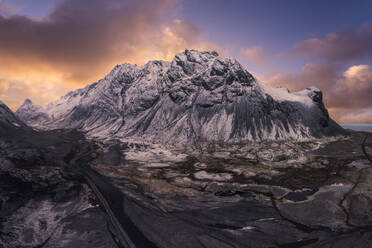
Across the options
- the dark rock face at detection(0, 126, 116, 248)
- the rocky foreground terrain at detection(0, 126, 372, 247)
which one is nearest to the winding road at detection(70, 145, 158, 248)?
the rocky foreground terrain at detection(0, 126, 372, 247)

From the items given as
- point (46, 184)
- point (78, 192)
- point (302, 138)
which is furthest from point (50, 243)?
point (302, 138)

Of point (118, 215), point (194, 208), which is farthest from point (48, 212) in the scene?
point (194, 208)

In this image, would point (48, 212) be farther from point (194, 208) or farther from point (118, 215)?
point (194, 208)

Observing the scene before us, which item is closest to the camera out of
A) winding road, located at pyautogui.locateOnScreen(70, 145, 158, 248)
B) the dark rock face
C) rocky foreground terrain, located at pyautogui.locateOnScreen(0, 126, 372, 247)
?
winding road, located at pyautogui.locateOnScreen(70, 145, 158, 248)

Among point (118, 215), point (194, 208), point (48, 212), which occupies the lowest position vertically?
point (194, 208)

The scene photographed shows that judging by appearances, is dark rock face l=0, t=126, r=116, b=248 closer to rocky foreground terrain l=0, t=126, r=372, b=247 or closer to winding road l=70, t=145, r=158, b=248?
rocky foreground terrain l=0, t=126, r=372, b=247

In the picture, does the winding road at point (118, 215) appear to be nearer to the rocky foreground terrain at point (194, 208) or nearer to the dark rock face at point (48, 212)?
the rocky foreground terrain at point (194, 208)

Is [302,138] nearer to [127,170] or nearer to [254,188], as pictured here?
[254,188]

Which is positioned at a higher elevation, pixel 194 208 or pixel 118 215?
pixel 118 215

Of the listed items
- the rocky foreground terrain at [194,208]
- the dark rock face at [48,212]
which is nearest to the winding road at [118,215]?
the rocky foreground terrain at [194,208]

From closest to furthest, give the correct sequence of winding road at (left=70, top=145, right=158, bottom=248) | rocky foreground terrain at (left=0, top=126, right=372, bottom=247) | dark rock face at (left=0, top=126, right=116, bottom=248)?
1. winding road at (left=70, top=145, right=158, bottom=248)
2. dark rock face at (left=0, top=126, right=116, bottom=248)
3. rocky foreground terrain at (left=0, top=126, right=372, bottom=247)

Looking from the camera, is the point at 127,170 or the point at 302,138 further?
the point at 302,138
